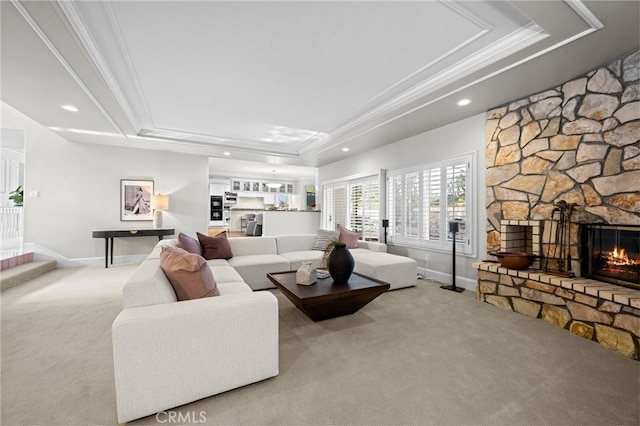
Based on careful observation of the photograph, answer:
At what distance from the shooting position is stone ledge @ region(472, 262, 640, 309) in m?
2.21

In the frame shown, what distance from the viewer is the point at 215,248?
13.3ft

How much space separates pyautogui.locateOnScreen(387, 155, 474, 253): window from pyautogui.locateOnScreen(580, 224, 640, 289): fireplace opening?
1.31m

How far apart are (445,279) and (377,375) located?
9.58ft

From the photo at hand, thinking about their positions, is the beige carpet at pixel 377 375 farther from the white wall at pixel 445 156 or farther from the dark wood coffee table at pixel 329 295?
the white wall at pixel 445 156

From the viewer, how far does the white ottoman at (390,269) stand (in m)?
3.89

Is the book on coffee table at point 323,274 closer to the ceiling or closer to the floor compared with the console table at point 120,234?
closer to the floor

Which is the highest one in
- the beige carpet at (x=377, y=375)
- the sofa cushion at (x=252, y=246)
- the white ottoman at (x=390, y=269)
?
the sofa cushion at (x=252, y=246)

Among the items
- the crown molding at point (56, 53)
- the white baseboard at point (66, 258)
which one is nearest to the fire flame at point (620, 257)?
the crown molding at point (56, 53)

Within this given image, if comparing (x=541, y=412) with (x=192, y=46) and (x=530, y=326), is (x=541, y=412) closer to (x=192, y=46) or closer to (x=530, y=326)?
(x=530, y=326)

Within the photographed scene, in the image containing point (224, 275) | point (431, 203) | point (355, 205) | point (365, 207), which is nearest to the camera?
point (224, 275)

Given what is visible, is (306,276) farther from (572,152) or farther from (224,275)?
(572,152)

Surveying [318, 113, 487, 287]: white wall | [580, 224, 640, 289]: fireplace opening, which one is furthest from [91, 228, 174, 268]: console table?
[580, 224, 640, 289]: fireplace opening

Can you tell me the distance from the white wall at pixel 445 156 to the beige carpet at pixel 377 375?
1183mm

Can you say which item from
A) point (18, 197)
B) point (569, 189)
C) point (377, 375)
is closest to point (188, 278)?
point (377, 375)
